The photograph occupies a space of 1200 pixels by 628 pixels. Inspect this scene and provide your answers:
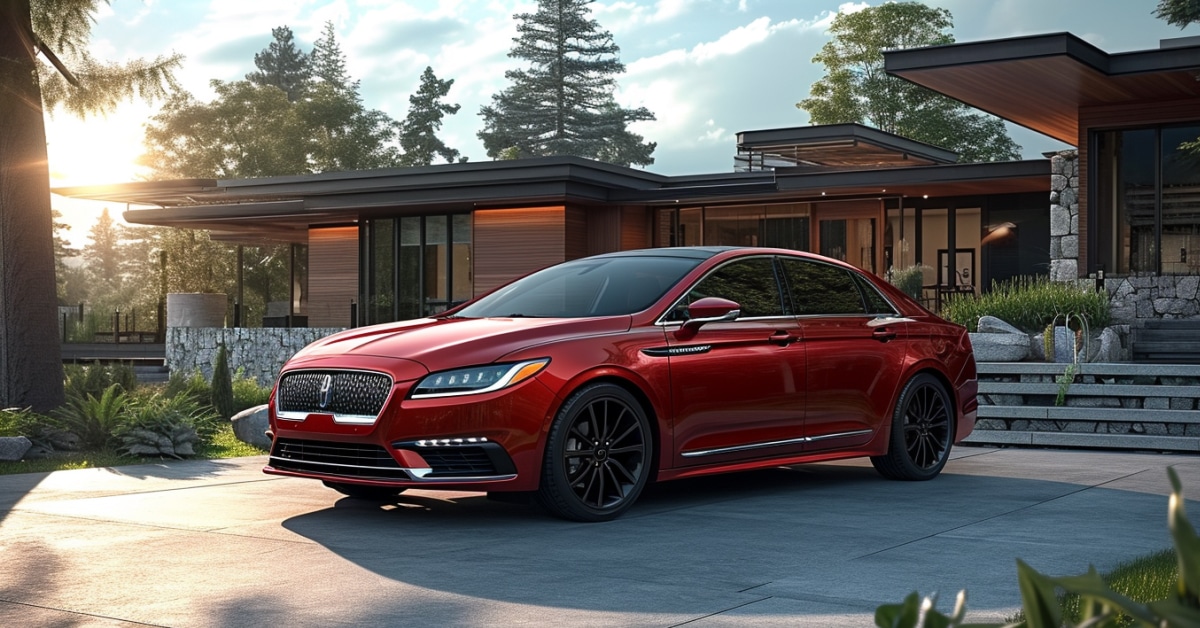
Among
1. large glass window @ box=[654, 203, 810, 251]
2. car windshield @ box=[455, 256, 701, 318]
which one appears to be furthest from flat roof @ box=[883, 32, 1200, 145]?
car windshield @ box=[455, 256, 701, 318]

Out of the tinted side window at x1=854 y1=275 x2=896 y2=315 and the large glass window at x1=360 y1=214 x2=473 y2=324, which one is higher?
the large glass window at x1=360 y1=214 x2=473 y2=324

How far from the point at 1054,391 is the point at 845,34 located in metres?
47.1

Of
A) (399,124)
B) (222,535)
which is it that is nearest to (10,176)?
(222,535)

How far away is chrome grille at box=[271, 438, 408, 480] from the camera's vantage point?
6.93 meters

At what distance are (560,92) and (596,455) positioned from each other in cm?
6086

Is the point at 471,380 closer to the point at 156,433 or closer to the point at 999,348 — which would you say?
the point at 156,433

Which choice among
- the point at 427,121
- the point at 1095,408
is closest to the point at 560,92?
the point at 427,121

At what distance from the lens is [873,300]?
9.39m

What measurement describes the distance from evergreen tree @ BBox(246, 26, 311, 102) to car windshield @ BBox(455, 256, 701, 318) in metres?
75.6

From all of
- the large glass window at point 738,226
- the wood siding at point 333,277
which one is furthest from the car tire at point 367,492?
the wood siding at point 333,277

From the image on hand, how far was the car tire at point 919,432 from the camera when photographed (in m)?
9.21

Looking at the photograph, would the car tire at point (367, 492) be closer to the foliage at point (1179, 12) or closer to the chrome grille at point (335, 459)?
the chrome grille at point (335, 459)

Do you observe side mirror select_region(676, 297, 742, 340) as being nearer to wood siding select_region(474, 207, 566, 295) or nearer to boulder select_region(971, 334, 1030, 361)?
boulder select_region(971, 334, 1030, 361)

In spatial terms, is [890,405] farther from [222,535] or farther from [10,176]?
[10,176]
